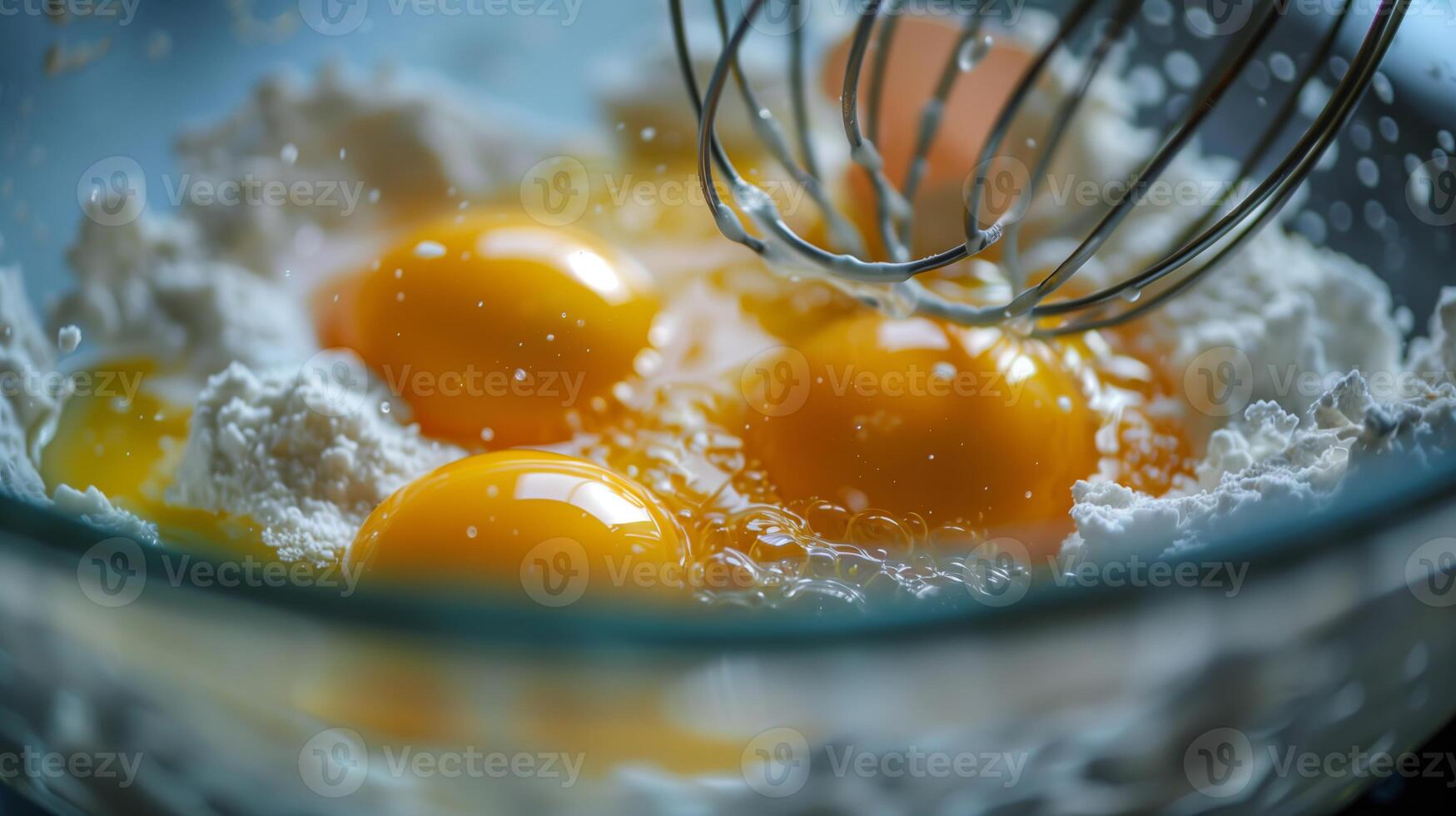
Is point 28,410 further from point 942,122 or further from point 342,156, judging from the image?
point 942,122

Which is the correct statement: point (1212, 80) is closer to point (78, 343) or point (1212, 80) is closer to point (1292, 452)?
point (1292, 452)

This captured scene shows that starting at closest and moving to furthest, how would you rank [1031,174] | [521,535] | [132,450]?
[521,535] < [132,450] < [1031,174]

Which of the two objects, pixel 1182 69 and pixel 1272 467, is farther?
pixel 1182 69

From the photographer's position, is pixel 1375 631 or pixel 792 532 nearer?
pixel 1375 631

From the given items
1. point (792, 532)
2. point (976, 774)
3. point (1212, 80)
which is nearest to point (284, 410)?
point (792, 532)

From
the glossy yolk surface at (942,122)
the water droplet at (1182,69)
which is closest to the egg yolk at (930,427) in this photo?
the glossy yolk surface at (942,122)

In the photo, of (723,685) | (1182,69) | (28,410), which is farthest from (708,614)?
(1182,69)
